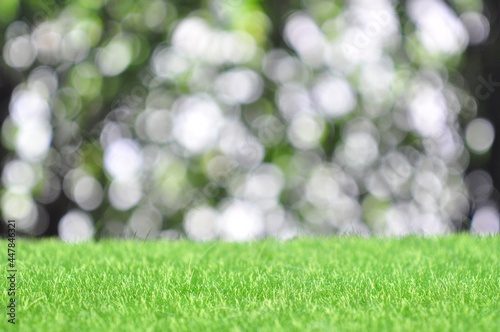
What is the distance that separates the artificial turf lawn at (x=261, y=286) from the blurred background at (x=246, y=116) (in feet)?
31.3

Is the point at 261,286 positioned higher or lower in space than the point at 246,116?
higher

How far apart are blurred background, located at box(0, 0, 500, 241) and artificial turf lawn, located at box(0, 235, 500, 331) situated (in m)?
9.53

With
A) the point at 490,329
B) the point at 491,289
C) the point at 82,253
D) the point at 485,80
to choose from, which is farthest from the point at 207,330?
the point at 485,80

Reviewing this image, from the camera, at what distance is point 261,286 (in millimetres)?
6586

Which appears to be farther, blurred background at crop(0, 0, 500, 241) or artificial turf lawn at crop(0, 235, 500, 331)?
blurred background at crop(0, 0, 500, 241)

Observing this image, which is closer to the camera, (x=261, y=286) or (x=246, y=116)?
(x=261, y=286)

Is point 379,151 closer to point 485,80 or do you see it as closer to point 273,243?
point 485,80

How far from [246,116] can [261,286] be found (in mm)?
13703

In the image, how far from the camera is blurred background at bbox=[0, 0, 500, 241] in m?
18.7

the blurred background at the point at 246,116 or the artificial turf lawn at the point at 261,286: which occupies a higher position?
the artificial turf lawn at the point at 261,286

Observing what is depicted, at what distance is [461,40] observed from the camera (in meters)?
18.7

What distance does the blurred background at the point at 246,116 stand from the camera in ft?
61.3

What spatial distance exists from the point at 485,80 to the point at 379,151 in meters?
3.57

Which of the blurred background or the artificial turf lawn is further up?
the artificial turf lawn
